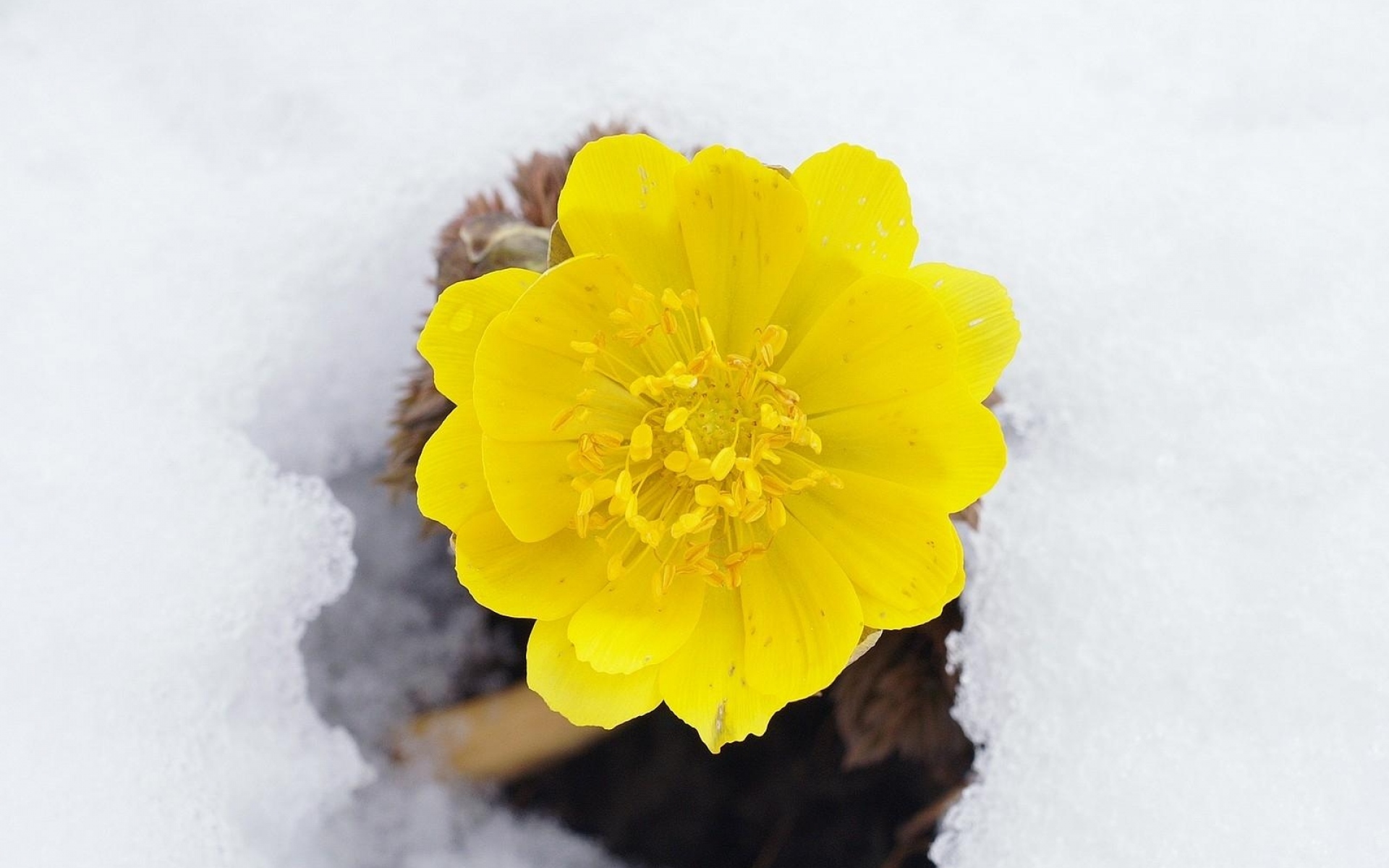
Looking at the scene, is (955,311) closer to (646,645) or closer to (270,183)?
(646,645)

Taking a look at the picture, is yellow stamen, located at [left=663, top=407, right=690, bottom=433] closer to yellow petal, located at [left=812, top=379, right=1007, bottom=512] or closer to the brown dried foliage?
yellow petal, located at [left=812, top=379, right=1007, bottom=512]

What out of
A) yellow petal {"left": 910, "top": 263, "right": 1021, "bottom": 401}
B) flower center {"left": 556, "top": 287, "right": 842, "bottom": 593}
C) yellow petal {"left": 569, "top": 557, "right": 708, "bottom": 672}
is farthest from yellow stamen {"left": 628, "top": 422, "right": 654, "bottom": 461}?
yellow petal {"left": 910, "top": 263, "right": 1021, "bottom": 401}

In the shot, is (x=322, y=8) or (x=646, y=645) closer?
(x=646, y=645)

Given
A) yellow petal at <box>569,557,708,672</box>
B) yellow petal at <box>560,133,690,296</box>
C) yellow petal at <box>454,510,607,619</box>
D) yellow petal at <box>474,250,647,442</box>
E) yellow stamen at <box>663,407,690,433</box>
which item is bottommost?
yellow petal at <box>569,557,708,672</box>

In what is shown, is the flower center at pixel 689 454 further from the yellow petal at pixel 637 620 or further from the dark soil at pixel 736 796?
the dark soil at pixel 736 796

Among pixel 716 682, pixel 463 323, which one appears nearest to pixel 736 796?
pixel 716 682

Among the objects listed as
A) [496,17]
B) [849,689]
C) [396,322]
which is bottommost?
[849,689]

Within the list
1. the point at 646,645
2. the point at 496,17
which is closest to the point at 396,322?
the point at 496,17
